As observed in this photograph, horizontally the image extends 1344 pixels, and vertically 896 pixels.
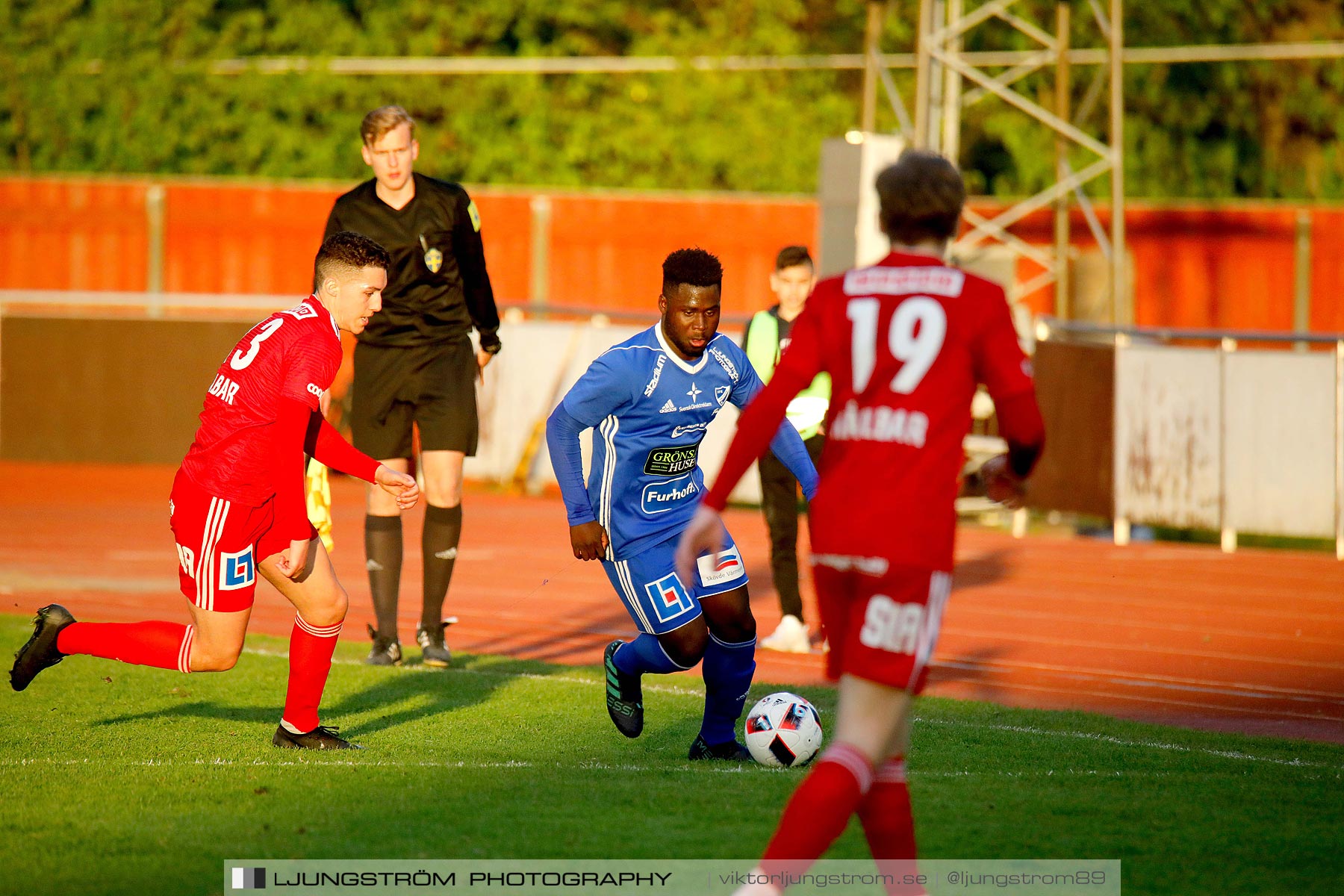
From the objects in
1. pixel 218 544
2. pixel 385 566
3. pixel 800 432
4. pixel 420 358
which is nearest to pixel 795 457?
pixel 218 544

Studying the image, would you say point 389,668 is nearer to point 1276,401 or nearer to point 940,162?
point 940,162

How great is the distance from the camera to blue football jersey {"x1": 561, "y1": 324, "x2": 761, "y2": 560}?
564 centimetres

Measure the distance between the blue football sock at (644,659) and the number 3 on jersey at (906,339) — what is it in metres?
2.26

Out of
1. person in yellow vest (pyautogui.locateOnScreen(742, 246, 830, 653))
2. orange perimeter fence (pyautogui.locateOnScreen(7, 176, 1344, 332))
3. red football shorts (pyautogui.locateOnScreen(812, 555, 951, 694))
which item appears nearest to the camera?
red football shorts (pyautogui.locateOnScreen(812, 555, 951, 694))

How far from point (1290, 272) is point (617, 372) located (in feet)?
66.6

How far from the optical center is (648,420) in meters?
5.68

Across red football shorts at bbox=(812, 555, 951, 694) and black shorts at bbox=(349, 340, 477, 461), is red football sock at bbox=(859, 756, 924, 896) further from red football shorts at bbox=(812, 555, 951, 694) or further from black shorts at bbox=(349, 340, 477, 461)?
black shorts at bbox=(349, 340, 477, 461)

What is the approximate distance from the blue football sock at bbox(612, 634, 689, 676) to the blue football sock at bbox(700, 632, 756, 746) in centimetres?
11

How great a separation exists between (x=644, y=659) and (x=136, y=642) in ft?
6.10

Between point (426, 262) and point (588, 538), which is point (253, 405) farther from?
point (426, 262)

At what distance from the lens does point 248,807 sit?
16.3 feet

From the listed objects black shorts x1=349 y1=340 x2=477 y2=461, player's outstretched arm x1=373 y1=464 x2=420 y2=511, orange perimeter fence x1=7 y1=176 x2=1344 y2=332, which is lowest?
player's outstretched arm x1=373 y1=464 x2=420 y2=511

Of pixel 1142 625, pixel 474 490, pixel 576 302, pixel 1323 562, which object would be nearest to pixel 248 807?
pixel 1142 625

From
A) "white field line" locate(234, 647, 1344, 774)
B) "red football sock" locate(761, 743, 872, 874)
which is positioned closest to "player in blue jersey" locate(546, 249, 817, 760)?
"white field line" locate(234, 647, 1344, 774)
